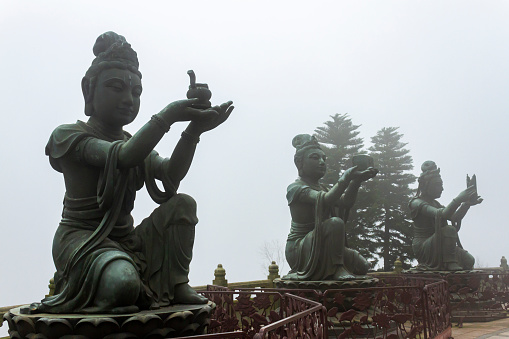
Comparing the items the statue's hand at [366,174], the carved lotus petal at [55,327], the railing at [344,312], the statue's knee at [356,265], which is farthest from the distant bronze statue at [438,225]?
the carved lotus petal at [55,327]

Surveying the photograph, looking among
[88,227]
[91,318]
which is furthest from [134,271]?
[88,227]

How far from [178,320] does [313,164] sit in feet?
16.0

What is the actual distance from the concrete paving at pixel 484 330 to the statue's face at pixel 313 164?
3353 mm

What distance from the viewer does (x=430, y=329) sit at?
582 cm

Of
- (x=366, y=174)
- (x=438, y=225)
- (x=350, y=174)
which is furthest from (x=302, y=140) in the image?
(x=438, y=225)

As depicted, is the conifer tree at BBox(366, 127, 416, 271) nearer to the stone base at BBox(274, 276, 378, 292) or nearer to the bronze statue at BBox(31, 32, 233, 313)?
the stone base at BBox(274, 276, 378, 292)

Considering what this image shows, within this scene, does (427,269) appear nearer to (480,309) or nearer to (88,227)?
(480,309)

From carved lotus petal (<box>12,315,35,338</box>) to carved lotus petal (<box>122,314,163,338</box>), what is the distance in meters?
0.67

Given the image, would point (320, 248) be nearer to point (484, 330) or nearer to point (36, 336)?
point (484, 330)

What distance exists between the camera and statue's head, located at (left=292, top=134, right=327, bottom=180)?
763 centimetres

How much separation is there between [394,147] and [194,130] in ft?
78.9

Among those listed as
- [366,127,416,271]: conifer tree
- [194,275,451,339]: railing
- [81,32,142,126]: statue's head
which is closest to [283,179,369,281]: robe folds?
[194,275,451,339]: railing

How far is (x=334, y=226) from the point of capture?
693cm

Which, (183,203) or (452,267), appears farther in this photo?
(452,267)
